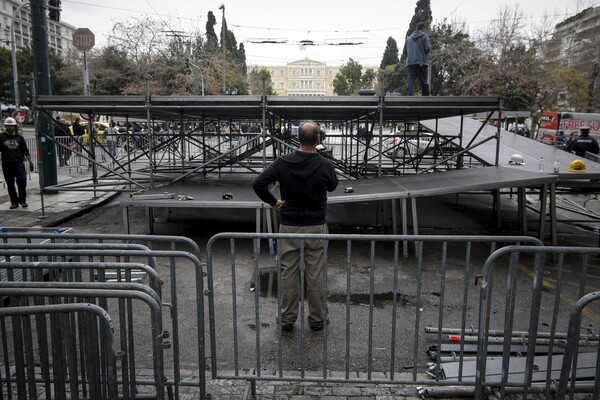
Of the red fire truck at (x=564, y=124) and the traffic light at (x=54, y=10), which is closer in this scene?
the traffic light at (x=54, y=10)

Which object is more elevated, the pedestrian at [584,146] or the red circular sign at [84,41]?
the red circular sign at [84,41]

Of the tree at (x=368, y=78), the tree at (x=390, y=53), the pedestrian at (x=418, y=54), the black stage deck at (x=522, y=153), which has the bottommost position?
the black stage deck at (x=522, y=153)

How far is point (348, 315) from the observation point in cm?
339

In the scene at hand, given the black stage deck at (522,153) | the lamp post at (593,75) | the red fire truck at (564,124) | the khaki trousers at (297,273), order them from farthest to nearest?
the lamp post at (593,75)
the red fire truck at (564,124)
the black stage deck at (522,153)
the khaki trousers at (297,273)

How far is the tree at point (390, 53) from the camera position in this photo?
6856 cm

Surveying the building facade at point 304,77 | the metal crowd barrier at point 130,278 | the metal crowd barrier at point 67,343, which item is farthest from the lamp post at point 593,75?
the building facade at point 304,77

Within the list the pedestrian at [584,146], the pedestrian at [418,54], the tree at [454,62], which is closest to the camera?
the pedestrian at [418,54]

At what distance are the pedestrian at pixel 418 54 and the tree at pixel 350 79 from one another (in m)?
66.9

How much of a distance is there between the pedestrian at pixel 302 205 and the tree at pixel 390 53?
67806mm

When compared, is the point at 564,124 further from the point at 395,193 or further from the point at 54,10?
the point at 54,10

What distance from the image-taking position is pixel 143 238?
11.3 ft

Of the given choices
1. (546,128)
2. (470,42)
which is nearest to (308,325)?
(546,128)

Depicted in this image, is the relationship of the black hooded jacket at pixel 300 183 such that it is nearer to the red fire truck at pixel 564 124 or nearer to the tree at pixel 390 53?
the red fire truck at pixel 564 124

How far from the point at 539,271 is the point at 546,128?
81.9 feet
